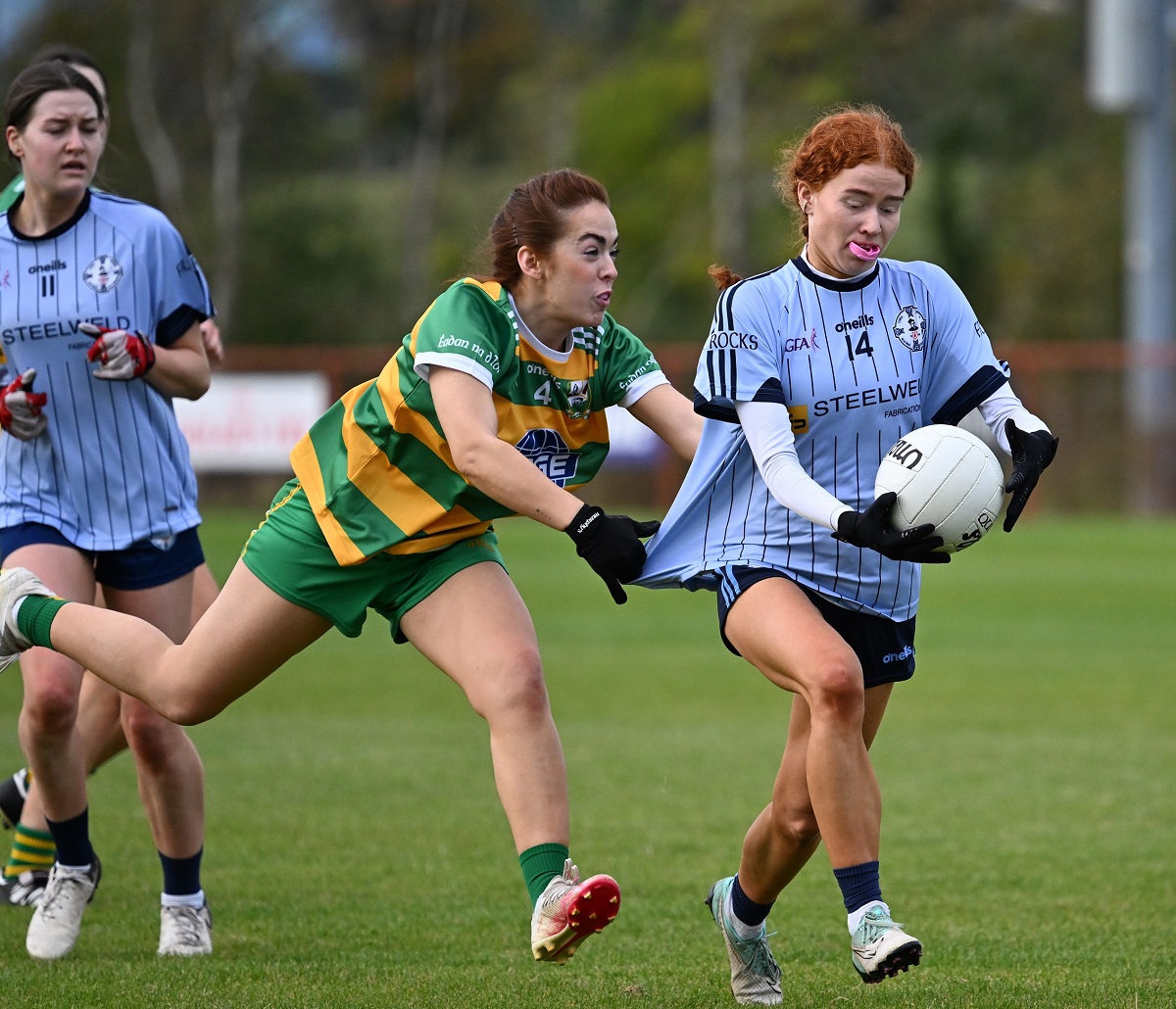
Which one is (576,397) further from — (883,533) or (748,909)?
(748,909)

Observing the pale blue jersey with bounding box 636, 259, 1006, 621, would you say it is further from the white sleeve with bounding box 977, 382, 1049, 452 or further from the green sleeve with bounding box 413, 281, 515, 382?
the green sleeve with bounding box 413, 281, 515, 382

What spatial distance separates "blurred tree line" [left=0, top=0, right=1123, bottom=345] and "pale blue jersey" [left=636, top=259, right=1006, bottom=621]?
28.8 meters

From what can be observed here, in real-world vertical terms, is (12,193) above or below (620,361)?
above

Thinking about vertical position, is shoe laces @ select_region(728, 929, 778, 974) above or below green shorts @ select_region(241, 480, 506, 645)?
below

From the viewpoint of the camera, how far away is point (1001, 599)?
1585 centimetres

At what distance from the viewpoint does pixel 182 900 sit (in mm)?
5297

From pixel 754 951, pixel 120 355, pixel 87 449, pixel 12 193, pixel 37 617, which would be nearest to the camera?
pixel 754 951

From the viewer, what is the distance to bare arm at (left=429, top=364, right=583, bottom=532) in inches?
166

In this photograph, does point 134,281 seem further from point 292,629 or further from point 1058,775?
point 1058,775

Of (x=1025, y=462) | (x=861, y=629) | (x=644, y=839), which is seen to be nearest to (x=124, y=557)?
(x=861, y=629)

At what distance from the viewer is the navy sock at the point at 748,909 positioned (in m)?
4.77

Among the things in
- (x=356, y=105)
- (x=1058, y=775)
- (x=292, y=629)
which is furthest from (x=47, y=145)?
(x=356, y=105)

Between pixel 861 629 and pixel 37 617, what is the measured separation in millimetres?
2220

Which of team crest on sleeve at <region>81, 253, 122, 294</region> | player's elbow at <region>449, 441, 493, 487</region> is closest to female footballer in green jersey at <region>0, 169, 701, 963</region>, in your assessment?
player's elbow at <region>449, 441, 493, 487</region>
